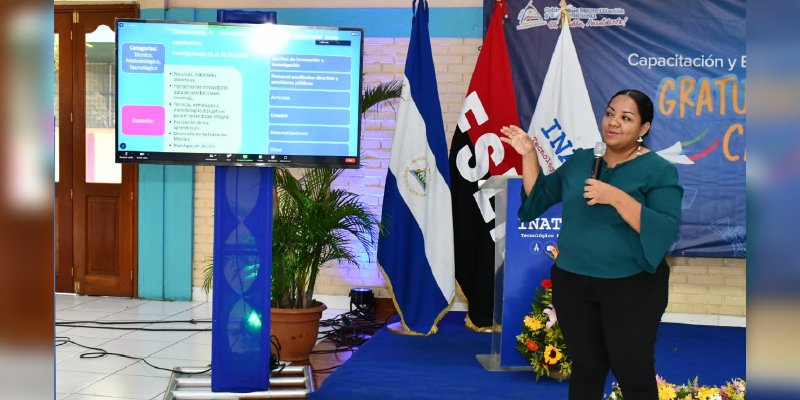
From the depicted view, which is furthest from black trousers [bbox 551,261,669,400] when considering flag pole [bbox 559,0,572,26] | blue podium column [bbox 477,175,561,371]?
flag pole [bbox 559,0,572,26]

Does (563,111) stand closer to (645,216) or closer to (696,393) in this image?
→ (696,393)

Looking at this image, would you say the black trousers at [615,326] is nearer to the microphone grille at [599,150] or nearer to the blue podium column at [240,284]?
the microphone grille at [599,150]

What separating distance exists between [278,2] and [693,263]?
408 centimetres

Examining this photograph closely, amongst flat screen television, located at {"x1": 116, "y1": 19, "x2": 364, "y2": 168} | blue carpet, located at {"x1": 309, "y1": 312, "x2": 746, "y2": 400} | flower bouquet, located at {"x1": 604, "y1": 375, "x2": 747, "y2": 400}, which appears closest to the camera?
flower bouquet, located at {"x1": 604, "y1": 375, "x2": 747, "y2": 400}

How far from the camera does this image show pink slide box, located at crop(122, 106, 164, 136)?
137 inches

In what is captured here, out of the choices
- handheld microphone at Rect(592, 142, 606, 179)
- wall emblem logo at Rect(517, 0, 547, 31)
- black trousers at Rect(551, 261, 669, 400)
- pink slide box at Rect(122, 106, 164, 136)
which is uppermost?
wall emblem logo at Rect(517, 0, 547, 31)

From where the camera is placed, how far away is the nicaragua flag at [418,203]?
17.4 feet

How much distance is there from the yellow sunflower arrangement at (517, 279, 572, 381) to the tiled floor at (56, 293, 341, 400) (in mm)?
1923

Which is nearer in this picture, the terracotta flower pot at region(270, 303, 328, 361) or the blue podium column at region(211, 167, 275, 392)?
the blue podium column at region(211, 167, 275, 392)

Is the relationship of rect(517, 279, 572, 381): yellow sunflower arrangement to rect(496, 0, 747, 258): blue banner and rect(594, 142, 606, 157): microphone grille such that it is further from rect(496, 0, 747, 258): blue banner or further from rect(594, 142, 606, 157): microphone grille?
rect(496, 0, 747, 258): blue banner

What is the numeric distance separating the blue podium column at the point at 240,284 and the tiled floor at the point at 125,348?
41cm

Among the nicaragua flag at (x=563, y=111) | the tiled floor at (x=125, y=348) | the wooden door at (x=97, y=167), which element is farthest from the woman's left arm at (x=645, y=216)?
the wooden door at (x=97, y=167)

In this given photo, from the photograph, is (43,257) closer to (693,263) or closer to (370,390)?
(370,390)

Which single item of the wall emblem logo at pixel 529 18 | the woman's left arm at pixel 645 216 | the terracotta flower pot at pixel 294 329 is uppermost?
the wall emblem logo at pixel 529 18
